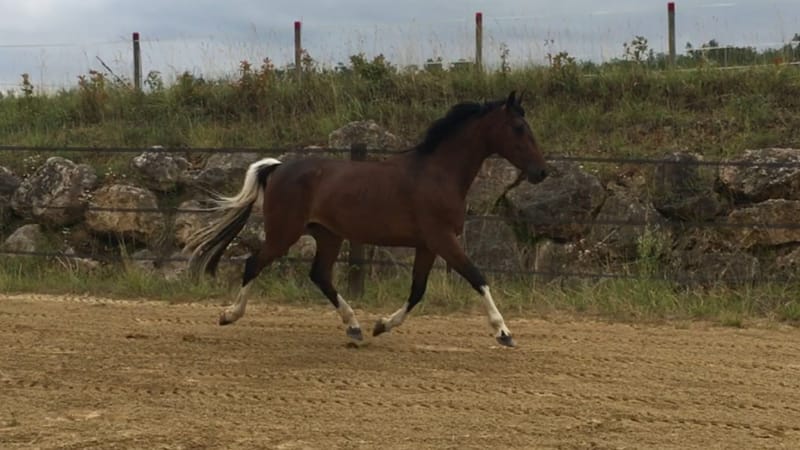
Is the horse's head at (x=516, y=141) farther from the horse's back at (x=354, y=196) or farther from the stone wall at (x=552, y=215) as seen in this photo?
the stone wall at (x=552, y=215)

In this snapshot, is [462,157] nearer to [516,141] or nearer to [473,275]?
[516,141]

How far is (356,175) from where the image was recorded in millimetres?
7824

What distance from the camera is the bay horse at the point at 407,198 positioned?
24.6ft

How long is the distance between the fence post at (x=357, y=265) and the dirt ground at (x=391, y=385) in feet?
4.13

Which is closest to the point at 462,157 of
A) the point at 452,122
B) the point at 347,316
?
the point at 452,122

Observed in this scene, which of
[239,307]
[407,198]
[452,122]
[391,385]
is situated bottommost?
[391,385]

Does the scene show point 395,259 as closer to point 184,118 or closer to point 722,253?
point 722,253

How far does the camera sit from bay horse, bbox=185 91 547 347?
749 cm

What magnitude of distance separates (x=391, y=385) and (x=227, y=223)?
294 centimetres

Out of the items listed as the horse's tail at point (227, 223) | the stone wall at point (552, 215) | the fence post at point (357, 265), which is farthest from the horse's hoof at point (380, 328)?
the stone wall at point (552, 215)

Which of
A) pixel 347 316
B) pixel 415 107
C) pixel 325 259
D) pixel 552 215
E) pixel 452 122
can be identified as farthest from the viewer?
pixel 415 107

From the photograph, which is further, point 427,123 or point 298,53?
point 298,53

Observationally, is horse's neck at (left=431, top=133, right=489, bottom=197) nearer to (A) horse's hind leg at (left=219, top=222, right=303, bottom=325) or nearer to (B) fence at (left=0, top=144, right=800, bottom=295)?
(A) horse's hind leg at (left=219, top=222, right=303, bottom=325)

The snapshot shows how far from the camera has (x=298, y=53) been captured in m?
15.6
